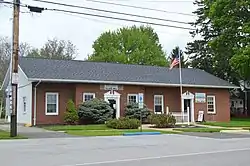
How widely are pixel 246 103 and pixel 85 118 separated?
32.7 m

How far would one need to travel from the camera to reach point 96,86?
1398 inches

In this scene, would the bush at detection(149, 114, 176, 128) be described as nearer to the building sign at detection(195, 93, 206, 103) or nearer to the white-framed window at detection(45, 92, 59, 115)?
the white-framed window at detection(45, 92, 59, 115)

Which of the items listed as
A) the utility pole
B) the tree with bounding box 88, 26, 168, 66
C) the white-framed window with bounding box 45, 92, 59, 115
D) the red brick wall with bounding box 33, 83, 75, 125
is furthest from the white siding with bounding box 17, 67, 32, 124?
the tree with bounding box 88, 26, 168, 66

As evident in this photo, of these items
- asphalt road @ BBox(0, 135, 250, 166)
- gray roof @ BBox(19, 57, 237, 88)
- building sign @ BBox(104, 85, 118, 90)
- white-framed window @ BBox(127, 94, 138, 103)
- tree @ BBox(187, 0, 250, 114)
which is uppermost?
tree @ BBox(187, 0, 250, 114)

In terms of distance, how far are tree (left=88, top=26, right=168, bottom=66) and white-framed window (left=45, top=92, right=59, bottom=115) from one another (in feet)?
133

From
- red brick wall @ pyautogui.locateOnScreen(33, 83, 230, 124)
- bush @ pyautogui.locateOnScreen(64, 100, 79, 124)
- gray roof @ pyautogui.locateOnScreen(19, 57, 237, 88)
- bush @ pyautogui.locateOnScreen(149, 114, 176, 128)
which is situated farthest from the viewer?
gray roof @ pyautogui.locateOnScreen(19, 57, 237, 88)

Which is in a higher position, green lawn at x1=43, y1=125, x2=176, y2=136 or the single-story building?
the single-story building

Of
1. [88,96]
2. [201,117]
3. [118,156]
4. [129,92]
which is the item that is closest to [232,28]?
[201,117]

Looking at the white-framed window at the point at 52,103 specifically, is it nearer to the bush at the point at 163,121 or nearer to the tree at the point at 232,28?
the bush at the point at 163,121

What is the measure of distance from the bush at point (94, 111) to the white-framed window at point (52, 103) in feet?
6.50

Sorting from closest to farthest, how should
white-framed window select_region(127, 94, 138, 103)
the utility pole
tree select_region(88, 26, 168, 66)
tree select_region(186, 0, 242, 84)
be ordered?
the utility pole < white-framed window select_region(127, 94, 138, 103) < tree select_region(186, 0, 242, 84) < tree select_region(88, 26, 168, 66)

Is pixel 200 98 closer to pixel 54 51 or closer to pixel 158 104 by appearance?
pixel 158 104

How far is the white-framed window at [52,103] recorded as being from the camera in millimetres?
33722

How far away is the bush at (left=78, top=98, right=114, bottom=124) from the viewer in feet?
109
